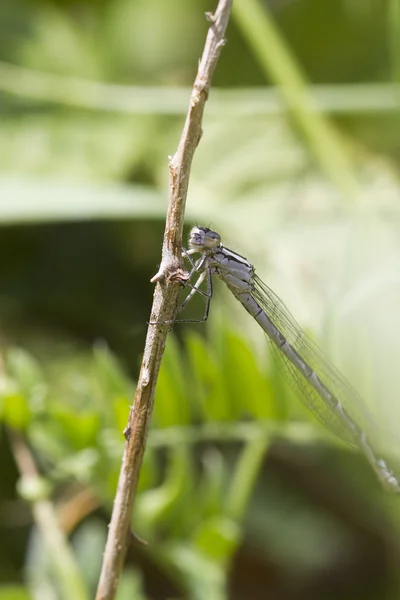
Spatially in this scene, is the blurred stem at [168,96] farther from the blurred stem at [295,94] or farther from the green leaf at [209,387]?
the green leaf at [209,387]

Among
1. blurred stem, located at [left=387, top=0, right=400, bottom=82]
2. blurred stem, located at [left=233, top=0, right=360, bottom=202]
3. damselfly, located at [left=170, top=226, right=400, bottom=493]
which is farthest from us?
blurred stem, located at [left=233, top=0, right=360, bottom=202]

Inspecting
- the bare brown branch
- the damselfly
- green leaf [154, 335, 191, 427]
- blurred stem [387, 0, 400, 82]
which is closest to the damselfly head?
the damselfly

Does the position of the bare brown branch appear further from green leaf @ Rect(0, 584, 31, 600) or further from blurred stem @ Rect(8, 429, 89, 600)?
green leaf @ Rect(0, 584, 31, 600)

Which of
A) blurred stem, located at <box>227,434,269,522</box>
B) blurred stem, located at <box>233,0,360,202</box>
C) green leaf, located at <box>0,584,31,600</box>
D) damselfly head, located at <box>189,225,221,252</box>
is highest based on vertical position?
blurred stem, located at <box>233,0,360,202</box>

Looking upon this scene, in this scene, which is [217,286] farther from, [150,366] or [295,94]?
[150,366]

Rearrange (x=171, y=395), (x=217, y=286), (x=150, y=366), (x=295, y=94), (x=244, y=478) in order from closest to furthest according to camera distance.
Result: (x=150, y=366), (x=171, y=395), (x=244, y=478), (x=217, y=286), (x=295, y=94)

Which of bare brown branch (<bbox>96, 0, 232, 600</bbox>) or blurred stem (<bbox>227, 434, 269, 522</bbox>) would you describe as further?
blurred stem (<bbox>227, 434, 269, 522</bbox>)

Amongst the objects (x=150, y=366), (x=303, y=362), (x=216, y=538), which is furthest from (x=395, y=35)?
(x=150, y=366)
